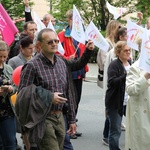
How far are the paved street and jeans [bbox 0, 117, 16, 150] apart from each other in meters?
1.91

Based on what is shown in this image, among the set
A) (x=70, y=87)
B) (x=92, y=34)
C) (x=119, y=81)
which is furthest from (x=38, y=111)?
(x=92, y=34)

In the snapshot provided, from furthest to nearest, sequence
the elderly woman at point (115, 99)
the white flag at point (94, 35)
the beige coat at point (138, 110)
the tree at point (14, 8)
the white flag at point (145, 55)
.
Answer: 1. the tree at point (14, 8)
2. the white flag at point (94, 35)
3. the elderly woman at point (115, 99)
4. the beige coat at point (138, 110)
5. the white flag at point (145, 55)

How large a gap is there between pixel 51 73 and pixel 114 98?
1803 millimetres

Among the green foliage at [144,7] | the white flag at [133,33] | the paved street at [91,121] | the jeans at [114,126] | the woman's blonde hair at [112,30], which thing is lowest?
the paved street at [91,121]

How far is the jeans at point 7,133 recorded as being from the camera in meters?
5.18

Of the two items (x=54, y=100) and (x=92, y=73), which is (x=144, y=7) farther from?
(x=54, y=100)

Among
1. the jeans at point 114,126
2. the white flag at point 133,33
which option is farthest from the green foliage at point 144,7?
the jeans at point 114,126

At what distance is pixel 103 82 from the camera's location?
7246 mm

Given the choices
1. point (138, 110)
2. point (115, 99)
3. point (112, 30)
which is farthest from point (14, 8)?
point (138, 110)

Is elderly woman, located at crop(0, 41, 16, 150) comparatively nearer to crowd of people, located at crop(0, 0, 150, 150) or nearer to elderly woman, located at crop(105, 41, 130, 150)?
crowd of people, located at crop(0, 0, 150, 150)

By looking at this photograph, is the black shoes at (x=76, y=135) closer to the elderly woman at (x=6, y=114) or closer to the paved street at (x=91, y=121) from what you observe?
the paved street at (x=91, y=121)

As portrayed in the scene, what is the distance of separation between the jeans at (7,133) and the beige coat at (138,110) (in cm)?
137

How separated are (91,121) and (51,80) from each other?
4540mm

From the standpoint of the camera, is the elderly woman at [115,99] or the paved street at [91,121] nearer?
the elderly woman at [115,99]
